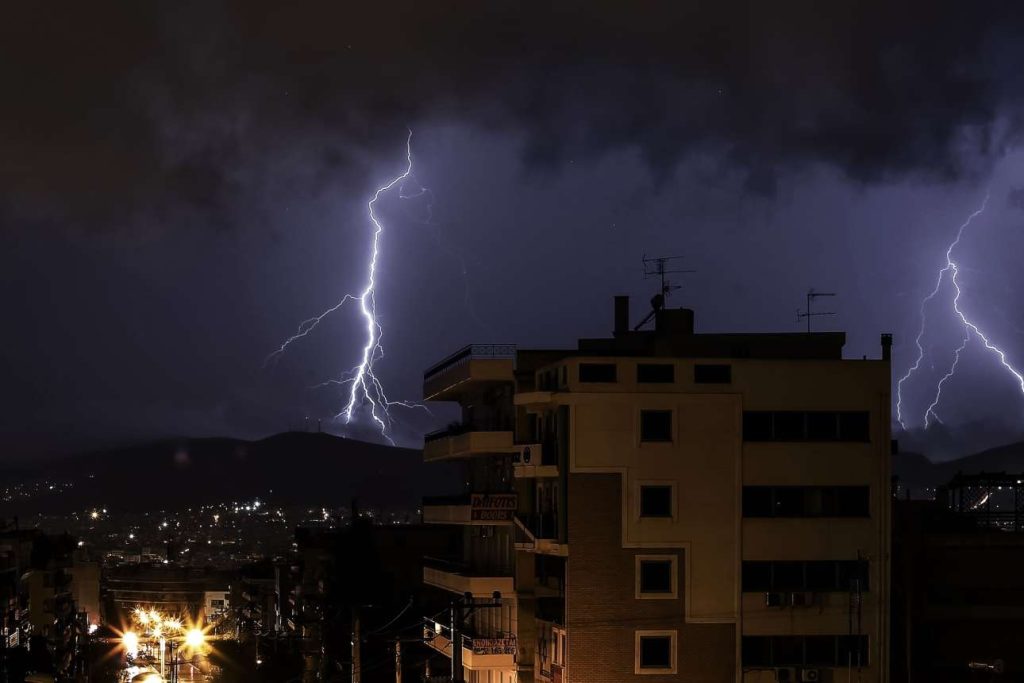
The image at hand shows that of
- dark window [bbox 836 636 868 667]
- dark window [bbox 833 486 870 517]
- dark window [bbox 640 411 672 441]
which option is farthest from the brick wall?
dark window [bbox 833 486 870 517]

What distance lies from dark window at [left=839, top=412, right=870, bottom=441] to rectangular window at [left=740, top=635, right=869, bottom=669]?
4.39m

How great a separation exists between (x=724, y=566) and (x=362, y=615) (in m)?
23.0

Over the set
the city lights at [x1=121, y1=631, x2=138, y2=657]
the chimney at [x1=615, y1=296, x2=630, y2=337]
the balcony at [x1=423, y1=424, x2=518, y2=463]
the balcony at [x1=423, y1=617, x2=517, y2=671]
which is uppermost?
the chimney at [x1=615, y1=296, x2=630, y2=337]

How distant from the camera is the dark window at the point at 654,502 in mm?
31344

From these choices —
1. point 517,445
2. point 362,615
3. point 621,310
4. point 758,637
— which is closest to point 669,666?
point 758,637

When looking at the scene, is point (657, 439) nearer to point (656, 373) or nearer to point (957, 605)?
point (656, 373)

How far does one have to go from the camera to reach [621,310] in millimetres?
39000

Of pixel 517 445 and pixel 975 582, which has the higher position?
pixel 517 445

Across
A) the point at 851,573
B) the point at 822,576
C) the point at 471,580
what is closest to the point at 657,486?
the point at 822,576

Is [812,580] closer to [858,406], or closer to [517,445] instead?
[858,406]

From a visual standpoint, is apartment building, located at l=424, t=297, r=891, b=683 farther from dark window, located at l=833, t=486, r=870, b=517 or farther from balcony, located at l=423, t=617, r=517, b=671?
balcony, located at l=423, t=617, r=517, b=671

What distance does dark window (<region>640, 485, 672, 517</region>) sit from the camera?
103 ft

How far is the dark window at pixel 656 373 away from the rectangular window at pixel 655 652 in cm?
546

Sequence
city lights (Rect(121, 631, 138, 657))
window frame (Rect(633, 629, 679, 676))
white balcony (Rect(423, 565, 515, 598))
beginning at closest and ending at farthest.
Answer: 1. window frame (Rect(633, 629, 679, 676))
2. white balcony (Rect(423, 565, 515, 598))
3. city lights (Rect(121, 631, 138, 657))
